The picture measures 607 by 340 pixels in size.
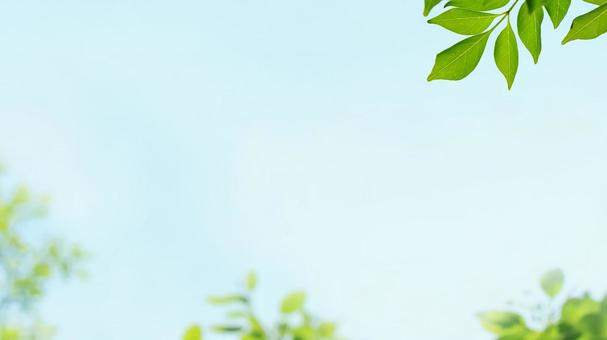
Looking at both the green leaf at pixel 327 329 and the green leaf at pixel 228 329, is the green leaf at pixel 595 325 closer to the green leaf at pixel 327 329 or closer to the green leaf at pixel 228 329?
the green leaf at pixel 327 329

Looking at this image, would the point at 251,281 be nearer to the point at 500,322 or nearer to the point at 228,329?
the point at 228,329

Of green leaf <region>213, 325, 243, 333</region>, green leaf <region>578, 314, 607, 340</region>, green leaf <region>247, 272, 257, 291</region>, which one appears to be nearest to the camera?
green leaf <region>578, 314, 607, 340</region>

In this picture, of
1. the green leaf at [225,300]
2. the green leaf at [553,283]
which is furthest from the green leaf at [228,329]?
the green leaf at [553,283]

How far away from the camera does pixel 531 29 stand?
3.87 feet

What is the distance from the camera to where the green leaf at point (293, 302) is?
2.35 m

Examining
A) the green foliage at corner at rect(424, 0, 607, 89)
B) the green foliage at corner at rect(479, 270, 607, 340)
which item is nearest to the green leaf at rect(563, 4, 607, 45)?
the green foliage at corner at rect(424, 0, 607, 89)

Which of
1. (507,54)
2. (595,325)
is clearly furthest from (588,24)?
(595,325)

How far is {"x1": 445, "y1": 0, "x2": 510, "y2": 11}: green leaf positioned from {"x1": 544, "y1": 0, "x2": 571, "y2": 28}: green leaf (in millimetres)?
90

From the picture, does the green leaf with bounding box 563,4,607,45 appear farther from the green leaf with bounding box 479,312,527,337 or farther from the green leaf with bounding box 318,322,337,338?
the green leaf with bounding box 318,322,337,338

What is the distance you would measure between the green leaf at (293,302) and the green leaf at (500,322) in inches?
24.8

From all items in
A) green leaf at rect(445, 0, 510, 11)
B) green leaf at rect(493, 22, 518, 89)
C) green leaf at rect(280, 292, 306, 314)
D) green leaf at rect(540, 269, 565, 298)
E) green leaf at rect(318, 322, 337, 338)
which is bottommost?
green leaf at rect(540, 269, 565, 298)

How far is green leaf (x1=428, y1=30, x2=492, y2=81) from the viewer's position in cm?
124

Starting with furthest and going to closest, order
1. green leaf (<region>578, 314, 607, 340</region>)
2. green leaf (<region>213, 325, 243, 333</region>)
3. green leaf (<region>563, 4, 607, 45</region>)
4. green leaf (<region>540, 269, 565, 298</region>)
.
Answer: green leaf (<region>213, 325, 243, 333</region>), green leaf (<region>540, 269, 565, 298</region>), green leaf (<region>578, 314, 607, 340</region>), green leaf (<region>563, 4, 607, 45</region>)

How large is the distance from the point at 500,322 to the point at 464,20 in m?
1.11
